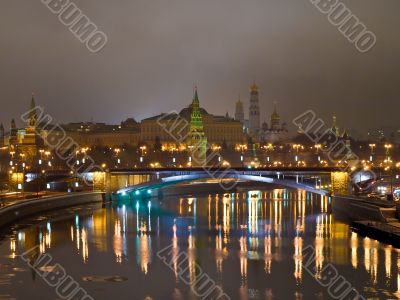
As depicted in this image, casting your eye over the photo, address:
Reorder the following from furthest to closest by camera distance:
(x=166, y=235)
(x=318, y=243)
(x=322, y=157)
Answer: (x=322, y=157), (x=166, y=235), (x=318, y=243)

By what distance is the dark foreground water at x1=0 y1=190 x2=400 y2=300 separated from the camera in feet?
80.8

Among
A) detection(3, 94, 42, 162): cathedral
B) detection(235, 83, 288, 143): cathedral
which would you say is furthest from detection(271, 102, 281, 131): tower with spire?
detection(3, 94, 42, 162): cathedral

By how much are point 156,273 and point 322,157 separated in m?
83.4

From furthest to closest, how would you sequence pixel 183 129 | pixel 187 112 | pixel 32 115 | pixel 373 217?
1. pixel 187 112
2. pixel 183 129
3. pixel 32 115
4. pixel 373 217

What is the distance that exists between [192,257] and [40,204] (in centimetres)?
2042

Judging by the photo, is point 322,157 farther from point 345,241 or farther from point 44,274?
point 44,274

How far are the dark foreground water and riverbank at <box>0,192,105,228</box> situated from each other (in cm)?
88

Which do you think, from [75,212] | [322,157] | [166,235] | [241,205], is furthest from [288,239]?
[322,157]

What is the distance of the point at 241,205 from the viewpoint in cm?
6184

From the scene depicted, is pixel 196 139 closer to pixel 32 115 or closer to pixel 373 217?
pixel 32 115

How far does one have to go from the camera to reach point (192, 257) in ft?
101

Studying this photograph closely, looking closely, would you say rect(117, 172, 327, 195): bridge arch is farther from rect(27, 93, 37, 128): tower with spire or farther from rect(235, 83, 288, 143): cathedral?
rect(235, 83, 288, 143): cathedral

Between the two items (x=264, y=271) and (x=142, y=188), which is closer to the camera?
(x=264, y=271)

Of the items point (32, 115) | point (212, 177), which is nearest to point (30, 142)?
point (32, 115)
